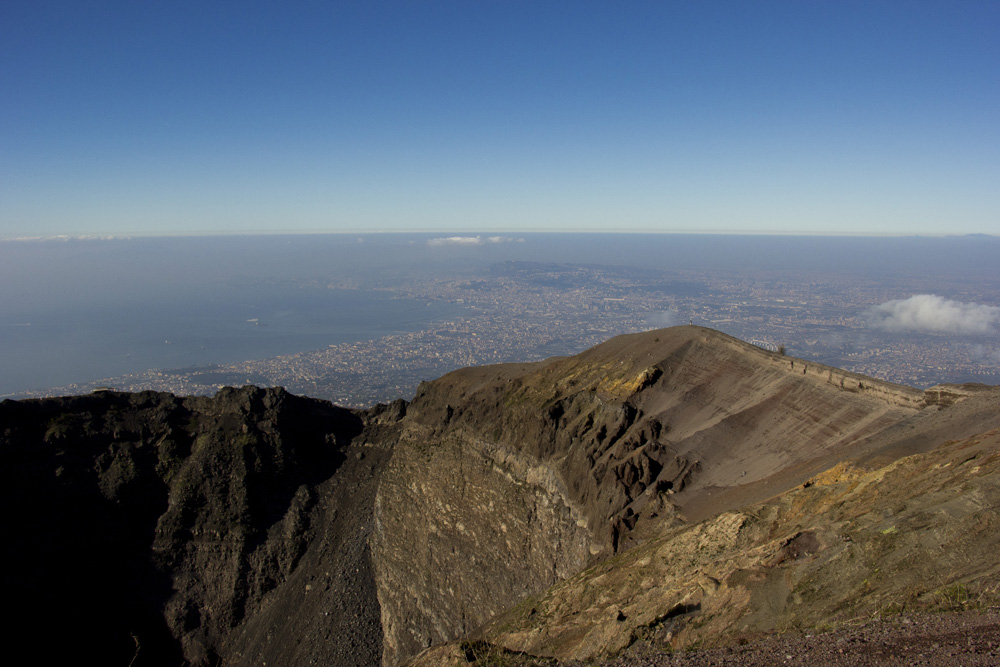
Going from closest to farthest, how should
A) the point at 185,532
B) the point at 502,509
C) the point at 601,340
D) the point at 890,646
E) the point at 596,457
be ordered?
the point at 890,646 < the point at 596,457 < the point at 502,509 < the point at 185,532 < the point at 601,340

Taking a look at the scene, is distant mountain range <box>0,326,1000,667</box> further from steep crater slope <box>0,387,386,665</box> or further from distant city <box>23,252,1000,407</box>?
distant city <box>23,252,1000,407</box>

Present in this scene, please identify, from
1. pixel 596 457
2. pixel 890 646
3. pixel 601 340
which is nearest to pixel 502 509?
pixel 596 457

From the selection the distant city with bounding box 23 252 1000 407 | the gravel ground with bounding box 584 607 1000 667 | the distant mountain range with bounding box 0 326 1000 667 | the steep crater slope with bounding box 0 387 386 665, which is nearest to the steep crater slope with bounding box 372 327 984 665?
the distant mountain range with bounding box 0 326 1000 667

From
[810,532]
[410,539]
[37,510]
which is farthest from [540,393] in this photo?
[37,510]

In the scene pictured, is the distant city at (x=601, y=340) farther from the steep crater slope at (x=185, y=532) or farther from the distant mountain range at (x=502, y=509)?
the distant mountain range at (x=502, y=509)

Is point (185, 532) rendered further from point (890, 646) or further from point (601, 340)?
point (601, 340)

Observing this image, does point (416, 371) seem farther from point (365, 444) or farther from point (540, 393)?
point (540, 393)
